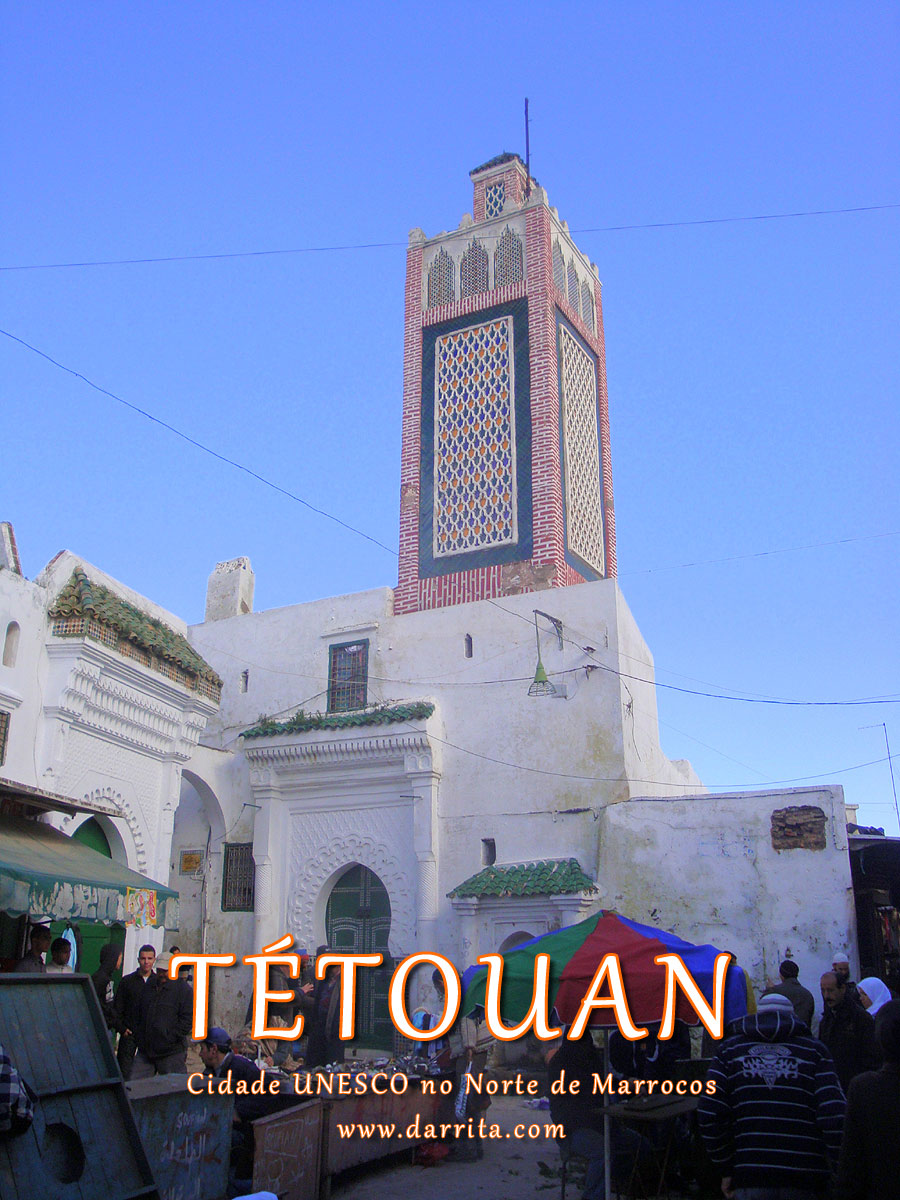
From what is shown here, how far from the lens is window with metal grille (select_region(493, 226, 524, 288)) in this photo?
60.7 feet

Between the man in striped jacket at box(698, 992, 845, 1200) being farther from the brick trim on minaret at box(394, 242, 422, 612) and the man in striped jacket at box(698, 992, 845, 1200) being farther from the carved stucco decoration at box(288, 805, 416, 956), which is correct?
the brick trim on minaret at box(394, 242, 422, 612)

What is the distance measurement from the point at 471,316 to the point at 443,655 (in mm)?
6805

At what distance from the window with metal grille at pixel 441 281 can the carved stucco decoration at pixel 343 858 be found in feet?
32.4

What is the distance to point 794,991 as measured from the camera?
783 centimetres

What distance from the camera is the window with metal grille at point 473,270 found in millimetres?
18828

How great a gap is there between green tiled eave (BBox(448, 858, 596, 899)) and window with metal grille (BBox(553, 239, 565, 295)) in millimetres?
10907

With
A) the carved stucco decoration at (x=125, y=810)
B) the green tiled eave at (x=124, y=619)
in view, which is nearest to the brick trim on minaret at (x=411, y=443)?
the green tiled eave at (x=124, y=619)

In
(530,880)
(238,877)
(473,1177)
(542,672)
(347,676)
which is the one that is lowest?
(473,1177)

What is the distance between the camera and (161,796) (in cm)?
1330

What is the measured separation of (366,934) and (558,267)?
12867mm

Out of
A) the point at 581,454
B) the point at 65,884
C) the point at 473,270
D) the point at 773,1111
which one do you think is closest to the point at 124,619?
the point at 65,884

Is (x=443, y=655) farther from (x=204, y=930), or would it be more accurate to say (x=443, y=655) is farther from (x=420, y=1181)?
(x=420, y=1181)

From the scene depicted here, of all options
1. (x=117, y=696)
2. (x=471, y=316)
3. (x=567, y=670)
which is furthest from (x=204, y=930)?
(x=471, y=316)

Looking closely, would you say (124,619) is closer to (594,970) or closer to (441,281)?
(594,970)
